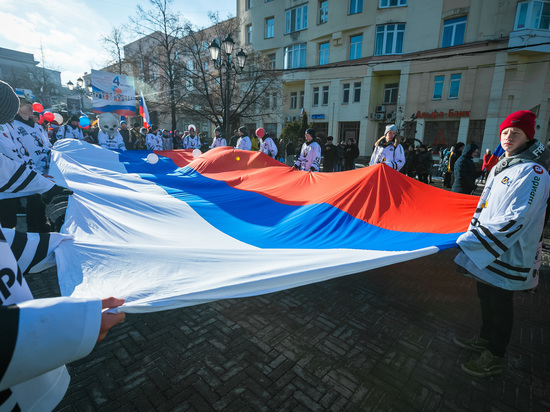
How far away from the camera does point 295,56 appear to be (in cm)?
2847

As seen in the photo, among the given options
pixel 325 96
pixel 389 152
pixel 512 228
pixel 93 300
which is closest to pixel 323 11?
pixel 325 96

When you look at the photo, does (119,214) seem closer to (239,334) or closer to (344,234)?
(239,334)

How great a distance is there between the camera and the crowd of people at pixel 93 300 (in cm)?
85

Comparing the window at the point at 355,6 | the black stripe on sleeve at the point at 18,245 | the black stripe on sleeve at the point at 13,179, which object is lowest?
the black stripe on sleeve at the point at 18,245

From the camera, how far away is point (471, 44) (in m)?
19.4

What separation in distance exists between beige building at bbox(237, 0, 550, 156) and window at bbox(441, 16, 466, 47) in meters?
0.06

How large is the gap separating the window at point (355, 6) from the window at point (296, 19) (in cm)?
502

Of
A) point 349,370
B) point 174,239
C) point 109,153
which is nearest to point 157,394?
point 174,239

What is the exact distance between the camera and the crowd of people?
0.85m

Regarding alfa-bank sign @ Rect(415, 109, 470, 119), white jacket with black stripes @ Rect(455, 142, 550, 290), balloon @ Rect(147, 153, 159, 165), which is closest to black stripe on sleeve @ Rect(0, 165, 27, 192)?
white jacket with black stripes @ Rect(455, 142, 550, 290)

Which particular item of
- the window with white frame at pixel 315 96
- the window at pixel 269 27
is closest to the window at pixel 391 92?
the window with white frame at pixel 315 96

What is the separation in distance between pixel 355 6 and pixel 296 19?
6668mm

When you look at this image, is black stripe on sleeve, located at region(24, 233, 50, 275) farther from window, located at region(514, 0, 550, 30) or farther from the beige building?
window, located at region(514, 0, 550, 30)

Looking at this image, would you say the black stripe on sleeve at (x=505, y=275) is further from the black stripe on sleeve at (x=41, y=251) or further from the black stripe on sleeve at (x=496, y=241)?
the black stripe on sleeve at (x=41, y=251)
